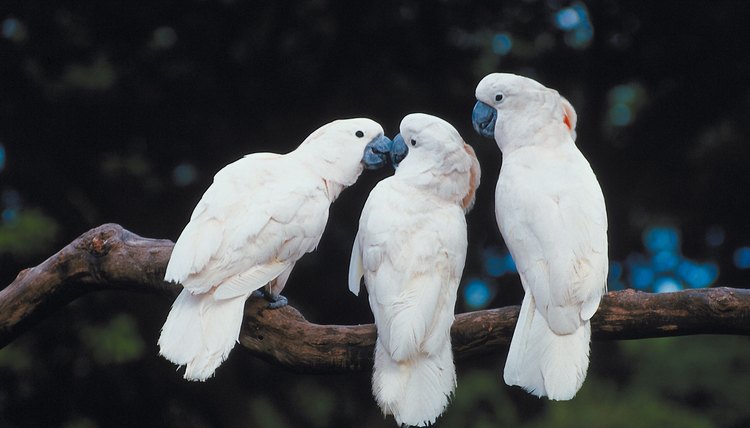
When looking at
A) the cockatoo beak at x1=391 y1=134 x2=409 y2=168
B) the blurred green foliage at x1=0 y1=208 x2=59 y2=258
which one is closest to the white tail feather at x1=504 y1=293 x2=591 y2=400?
the cockatoo beak at x1=391 y1=134 x2=409 y2=168

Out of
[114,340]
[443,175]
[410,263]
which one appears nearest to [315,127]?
[114,340]

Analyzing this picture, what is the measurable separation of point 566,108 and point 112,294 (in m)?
2.44

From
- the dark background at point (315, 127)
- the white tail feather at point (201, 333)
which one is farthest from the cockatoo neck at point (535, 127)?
the dark background at point (315, 127)

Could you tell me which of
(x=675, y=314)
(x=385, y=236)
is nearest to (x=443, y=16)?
(x=385, y=236)

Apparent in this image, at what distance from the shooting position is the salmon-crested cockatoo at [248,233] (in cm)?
244

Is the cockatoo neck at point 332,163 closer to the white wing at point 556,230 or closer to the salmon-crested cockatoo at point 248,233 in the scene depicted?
the salmon-crested cockatoo at point 248,233

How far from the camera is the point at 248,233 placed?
2559mm

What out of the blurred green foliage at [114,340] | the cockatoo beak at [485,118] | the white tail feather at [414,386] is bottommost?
the blurred green foliage at [114,340]

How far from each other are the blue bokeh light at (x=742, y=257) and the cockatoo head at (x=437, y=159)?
2522 millimetres

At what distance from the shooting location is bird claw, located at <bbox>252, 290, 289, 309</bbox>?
266cm

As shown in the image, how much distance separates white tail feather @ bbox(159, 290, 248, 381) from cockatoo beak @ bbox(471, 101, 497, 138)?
Answer: 798 mm

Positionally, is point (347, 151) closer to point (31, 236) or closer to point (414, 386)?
point (414, 386)

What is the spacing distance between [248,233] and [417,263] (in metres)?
0.44

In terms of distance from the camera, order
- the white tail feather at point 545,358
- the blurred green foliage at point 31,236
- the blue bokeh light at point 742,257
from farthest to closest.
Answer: the blue bokeh light at point 742,257, the blurred green foliage at point 31,236, the white tail feather at point 545,358
